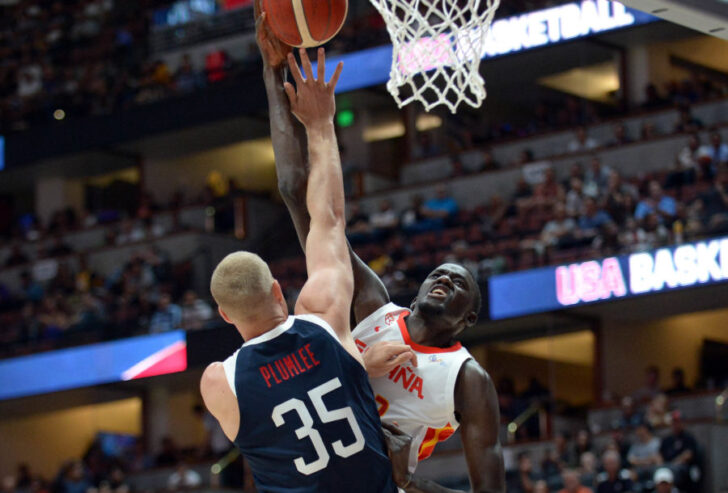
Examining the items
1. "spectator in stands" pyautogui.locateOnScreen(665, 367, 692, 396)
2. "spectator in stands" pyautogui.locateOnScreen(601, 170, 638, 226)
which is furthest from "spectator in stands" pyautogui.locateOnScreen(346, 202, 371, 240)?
"spectator in stands" pyautogui.locateOnScreen(665, 367, 692, 396)

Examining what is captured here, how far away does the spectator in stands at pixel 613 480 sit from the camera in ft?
39.0

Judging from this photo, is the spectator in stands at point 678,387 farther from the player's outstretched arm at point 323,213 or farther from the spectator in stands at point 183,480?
the player's outstretched arm at point 323,213

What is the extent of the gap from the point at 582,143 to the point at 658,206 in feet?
8.15

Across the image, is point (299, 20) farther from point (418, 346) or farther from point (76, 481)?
point (76, 481)

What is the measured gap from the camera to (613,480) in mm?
11930

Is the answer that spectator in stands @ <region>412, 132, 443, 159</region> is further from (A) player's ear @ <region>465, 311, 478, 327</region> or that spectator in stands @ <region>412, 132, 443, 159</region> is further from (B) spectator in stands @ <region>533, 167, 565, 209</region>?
(A) player's ear @ <region>465, 311, 478, 327</region>

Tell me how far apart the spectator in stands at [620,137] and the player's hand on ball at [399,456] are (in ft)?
43.2

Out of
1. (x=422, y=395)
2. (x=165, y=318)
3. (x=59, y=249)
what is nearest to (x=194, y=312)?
(x=165, y=318)

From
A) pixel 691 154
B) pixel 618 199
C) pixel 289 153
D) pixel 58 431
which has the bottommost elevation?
pixel 58 431

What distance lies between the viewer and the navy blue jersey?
4.13 metres

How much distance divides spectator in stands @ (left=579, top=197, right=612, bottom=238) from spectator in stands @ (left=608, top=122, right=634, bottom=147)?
5.35ft

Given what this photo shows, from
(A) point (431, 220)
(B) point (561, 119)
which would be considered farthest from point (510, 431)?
(B) point (561, 119)

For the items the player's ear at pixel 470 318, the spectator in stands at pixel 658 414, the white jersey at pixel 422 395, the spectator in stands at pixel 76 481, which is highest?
the player's ear at pixel 470 318

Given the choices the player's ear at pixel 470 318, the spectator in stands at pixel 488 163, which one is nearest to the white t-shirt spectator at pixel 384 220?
the spectator in stands at pixel 488 163
